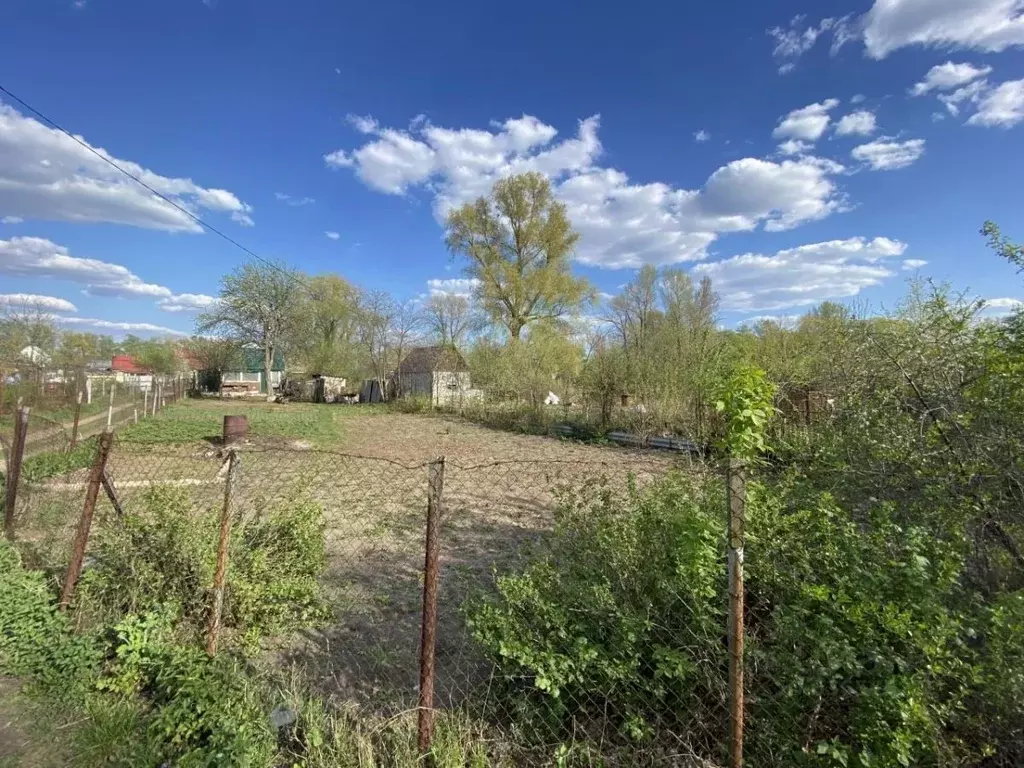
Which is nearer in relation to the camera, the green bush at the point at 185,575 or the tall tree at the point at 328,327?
the green bush at the point at 185,575

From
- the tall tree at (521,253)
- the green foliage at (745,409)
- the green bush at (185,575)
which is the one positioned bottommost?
the green bush at (185,575)

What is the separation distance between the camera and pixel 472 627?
2.52 metres

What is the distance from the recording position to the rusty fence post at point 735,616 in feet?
6.13

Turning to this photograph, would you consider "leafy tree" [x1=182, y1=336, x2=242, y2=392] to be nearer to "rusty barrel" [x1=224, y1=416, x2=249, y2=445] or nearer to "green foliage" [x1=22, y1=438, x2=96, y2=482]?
"rusty barrel" [x1=224, y1=416, x2=249, y2=445]

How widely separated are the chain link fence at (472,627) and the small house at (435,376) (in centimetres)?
1794

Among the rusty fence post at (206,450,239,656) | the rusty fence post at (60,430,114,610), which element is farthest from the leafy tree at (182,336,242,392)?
the rusty fence post at (206,450,239,656)

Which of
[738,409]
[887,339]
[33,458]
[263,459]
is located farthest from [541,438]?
[738,409]

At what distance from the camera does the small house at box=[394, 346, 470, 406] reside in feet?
80.1

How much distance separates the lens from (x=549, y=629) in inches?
92.3

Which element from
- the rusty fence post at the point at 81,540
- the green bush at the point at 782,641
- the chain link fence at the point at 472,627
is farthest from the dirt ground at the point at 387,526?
the green bush at the point at 782,641

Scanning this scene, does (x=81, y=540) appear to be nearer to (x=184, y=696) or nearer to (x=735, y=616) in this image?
(x=184, y=696)

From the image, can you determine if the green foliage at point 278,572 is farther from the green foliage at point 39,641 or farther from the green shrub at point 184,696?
the green foliage at point 39,641

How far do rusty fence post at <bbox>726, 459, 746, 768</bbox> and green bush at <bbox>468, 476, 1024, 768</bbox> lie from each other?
14 cm

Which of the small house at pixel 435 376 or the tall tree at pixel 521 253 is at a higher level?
the tall tree at pixel 521 253
